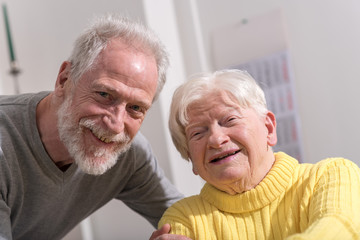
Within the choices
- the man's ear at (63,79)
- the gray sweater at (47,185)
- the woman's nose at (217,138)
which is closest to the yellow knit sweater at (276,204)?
the woman's nose at (217,138)

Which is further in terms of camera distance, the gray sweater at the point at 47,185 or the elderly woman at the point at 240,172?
the gray sweater at the point at 47,185

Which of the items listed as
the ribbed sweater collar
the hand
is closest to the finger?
the hand

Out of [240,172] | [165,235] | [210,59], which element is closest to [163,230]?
[165,235]

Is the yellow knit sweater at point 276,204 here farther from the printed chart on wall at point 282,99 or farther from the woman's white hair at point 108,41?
the printed chart on wall at point 282,99

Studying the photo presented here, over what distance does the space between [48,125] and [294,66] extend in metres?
1.18

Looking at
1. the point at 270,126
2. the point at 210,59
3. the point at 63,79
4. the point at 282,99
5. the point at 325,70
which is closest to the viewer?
the point at 270,126

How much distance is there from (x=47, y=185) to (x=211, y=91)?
24.5 inches

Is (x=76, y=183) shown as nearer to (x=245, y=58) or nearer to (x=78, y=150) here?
(x=78, y=150)

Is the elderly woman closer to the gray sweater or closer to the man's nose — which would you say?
the man's nose

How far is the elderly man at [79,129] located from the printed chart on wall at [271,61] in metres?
0.81

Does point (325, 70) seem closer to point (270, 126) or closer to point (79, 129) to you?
point (270, 126)

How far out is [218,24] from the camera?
2.15 metres

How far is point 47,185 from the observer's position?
4.37 feet

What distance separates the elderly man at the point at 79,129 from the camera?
1197 mm
